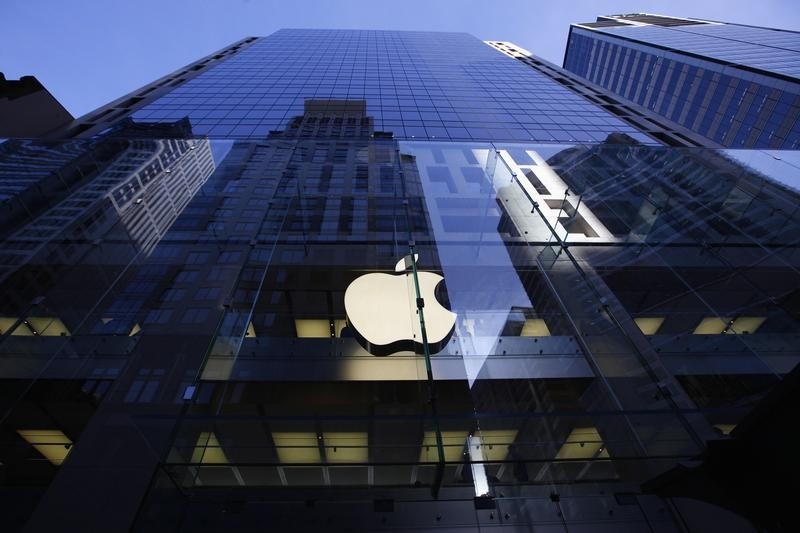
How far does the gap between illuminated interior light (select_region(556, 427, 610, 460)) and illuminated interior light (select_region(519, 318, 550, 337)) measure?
5.77 ft

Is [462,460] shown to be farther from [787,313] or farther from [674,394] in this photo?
[787,313]

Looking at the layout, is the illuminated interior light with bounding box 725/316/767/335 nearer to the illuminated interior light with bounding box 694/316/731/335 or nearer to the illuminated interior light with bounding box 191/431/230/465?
the illuminated interior light with bounding box 694/316/731/335

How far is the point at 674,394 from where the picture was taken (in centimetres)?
504

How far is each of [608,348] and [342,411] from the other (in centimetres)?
422

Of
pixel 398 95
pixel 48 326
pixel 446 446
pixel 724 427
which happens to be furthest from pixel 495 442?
pixel 398 95

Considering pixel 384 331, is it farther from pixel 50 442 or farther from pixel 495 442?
pixel 50 442

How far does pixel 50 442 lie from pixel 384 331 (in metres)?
5.32

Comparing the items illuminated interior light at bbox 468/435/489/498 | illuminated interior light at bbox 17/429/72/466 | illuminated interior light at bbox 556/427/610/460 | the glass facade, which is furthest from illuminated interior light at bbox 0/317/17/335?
the glass facade

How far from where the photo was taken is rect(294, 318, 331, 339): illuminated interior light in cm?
613

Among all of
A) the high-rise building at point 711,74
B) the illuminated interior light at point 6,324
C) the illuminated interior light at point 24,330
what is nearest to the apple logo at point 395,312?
the illuminated interior light at point 24,330

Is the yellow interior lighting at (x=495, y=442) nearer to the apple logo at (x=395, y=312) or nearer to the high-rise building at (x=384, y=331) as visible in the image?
the high-rise building at (x=384, y=331)

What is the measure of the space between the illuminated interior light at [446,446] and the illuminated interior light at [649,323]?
3893 mm

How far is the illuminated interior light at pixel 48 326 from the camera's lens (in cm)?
645

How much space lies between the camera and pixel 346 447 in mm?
4562
